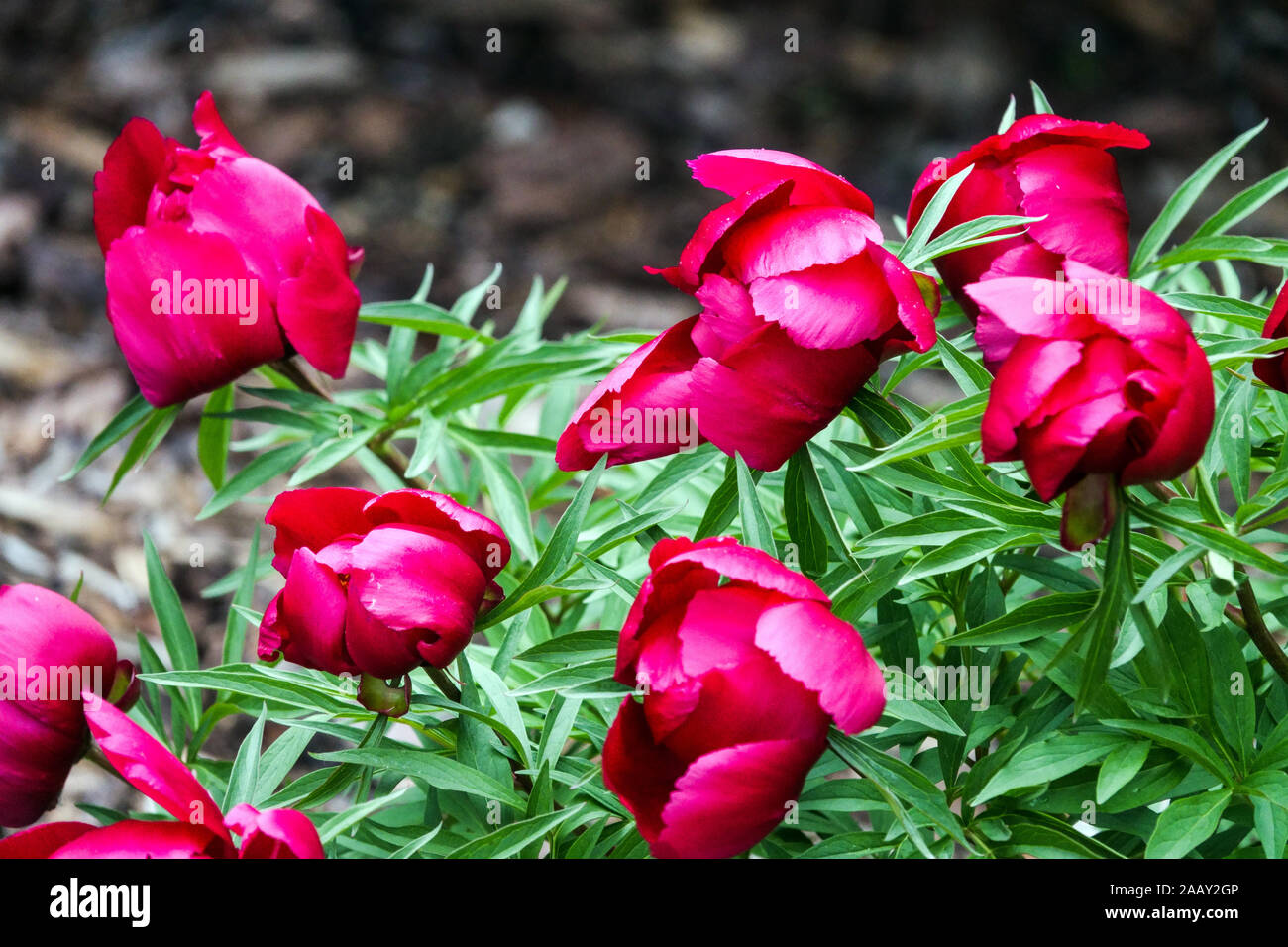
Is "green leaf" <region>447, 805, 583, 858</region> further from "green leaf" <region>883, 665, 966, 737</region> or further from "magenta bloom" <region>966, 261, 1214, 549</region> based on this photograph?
"magenta bloom" <region>966, 261, 1214, 549</region>

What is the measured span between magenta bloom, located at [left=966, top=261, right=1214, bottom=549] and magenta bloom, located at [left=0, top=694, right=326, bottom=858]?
1.06 feet

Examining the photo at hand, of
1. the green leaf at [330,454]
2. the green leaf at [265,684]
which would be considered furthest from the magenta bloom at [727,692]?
the green leaf at [330,454]

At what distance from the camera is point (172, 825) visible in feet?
1.73

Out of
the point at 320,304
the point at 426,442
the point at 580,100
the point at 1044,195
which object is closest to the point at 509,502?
the point at 426,442

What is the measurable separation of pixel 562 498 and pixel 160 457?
975mm

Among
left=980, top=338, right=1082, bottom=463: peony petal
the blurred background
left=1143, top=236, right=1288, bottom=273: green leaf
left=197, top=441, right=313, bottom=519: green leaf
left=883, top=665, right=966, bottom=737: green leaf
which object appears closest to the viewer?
left=980, top=338, right=1082, bottom=463: peony petal

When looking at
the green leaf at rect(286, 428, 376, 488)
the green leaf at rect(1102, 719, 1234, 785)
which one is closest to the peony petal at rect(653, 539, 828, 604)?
the green leaf at rect(1102, 719, 1234, 785)

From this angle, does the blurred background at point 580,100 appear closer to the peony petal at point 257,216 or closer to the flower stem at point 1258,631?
the peony petal at point 257,216

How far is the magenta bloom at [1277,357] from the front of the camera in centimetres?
56

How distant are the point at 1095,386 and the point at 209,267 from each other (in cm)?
49

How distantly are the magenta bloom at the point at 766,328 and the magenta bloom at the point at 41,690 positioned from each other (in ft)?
1.06

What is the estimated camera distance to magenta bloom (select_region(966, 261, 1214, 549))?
1.52 ft

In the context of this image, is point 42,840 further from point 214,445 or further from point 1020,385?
point 1020,385
